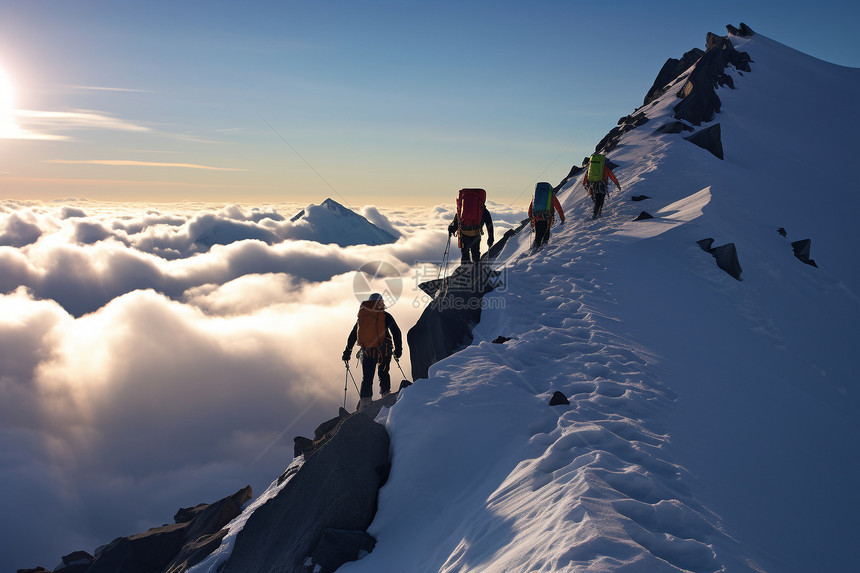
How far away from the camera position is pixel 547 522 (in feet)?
15.0

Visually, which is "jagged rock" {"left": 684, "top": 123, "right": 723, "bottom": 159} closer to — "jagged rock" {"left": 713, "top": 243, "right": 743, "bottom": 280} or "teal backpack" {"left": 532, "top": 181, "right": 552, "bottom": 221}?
"teal backpack" {"left": 532, "top": 181, "right": 552, "bottom": 221}

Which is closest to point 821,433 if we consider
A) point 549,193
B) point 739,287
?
point 739,287

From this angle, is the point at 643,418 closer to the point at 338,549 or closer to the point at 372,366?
the point at 338,549

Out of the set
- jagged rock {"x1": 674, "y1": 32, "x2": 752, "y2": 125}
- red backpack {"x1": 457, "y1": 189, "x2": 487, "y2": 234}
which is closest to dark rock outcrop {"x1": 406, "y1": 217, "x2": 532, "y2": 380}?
red backpack {"x1": 457, "y1": 189, "x2": 487, "y2": 234}

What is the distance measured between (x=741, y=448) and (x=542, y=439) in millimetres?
3308

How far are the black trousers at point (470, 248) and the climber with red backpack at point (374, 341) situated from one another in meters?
4.07

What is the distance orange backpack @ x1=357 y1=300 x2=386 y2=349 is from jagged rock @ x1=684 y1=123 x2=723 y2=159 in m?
22.6

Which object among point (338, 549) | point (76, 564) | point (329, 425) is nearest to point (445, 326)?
point (329, 425)

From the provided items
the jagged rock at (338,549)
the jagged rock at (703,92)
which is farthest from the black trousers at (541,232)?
the jagged rock at (703,92)

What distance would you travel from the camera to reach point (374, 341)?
13008 millimetres

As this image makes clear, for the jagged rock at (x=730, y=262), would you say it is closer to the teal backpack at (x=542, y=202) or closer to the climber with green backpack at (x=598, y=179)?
the teal backpack at (x=542, y=202)

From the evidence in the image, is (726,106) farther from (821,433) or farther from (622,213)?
(821,433)

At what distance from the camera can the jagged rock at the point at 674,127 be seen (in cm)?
2894

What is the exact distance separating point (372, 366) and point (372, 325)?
3.96 feet
